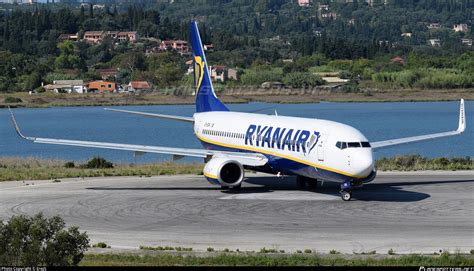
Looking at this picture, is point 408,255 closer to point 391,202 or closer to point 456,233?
point 456,233

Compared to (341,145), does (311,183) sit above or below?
below

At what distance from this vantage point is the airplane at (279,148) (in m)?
43.6

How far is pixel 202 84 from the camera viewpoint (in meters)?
59.3

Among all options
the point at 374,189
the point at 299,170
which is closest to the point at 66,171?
the point at 299,170

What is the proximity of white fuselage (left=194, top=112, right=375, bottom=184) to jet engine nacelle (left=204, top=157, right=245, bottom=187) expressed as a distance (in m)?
1.61

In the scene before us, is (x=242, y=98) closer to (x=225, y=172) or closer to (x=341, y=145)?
(x=225, y=172)

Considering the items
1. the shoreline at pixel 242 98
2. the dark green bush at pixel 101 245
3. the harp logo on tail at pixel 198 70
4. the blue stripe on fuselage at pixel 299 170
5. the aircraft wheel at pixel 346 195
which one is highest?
the harp logo on tail at pixel 198 70

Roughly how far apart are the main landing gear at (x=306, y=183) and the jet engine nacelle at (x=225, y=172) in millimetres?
3365

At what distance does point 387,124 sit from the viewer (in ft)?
444

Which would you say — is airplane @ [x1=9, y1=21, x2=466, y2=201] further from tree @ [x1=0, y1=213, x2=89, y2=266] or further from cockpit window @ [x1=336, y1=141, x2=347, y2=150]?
tree @ [x1=0, y1=213, x2=89, y2=266]

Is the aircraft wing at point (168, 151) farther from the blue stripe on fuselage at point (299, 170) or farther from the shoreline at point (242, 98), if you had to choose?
the shoreline at point (242, 98)

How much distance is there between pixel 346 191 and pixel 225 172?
6.65 metres

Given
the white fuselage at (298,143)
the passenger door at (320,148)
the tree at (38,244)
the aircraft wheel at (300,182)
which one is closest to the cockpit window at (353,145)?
the white fuselage at (298,143)

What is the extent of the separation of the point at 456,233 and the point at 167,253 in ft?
35.2
